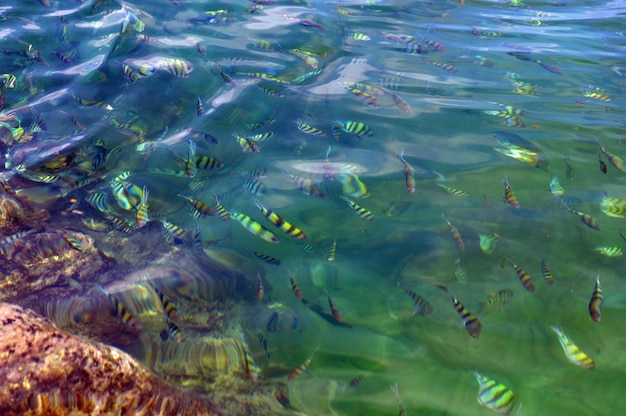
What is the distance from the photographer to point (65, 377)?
249 centimetres

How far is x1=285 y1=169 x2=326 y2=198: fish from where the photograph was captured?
17.5ft

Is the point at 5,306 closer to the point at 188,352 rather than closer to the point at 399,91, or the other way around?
the point at 188,352

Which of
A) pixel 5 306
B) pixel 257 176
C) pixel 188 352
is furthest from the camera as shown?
pixel 257 176

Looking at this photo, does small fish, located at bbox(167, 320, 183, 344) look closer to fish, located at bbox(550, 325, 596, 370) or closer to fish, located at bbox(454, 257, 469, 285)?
fish, located at bbox(454, 257, 469, 285)

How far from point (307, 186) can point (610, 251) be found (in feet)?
11.1

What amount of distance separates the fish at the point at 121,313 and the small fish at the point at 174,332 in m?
0.32

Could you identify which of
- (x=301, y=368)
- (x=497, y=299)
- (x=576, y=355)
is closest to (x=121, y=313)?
(x=301, y=368)

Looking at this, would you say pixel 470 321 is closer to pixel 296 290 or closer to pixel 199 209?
pixel 296 290

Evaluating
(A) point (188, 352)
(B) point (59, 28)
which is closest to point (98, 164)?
(A) point (188, 352)

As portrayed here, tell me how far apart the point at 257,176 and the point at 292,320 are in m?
2.27

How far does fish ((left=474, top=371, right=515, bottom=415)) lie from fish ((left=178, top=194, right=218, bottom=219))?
3395 millimetres

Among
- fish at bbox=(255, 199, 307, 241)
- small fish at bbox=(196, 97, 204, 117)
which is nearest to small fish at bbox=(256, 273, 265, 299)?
fish at bbox=(255, 199, 307, 241)

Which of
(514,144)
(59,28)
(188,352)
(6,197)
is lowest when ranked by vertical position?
(188,352)

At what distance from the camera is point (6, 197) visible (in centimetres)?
520
